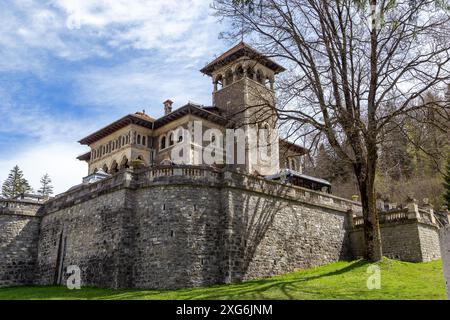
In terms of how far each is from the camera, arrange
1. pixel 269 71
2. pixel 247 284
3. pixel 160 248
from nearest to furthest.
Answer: pixel 247 284 → pixel 160 248 → pixel 269 71

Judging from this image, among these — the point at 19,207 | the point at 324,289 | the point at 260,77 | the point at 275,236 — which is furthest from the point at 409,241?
the point at 19,207

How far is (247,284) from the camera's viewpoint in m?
19.7

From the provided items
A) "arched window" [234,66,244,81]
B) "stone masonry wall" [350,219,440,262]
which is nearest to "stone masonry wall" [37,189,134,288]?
"stone masonry wall" [350,219,440,262]

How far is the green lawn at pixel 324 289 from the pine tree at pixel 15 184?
4948cm

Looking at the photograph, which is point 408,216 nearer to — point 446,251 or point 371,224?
point 371,224

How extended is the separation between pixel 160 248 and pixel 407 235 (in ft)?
44.7

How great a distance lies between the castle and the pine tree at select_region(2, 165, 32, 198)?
41.8 m

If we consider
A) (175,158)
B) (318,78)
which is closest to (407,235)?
(318,78)

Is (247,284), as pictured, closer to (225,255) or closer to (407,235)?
(225,255)

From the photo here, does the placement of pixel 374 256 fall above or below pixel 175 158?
below

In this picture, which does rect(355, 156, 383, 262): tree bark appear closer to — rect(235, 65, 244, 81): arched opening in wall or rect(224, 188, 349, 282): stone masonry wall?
rect(224, 188, 349, 282): stone masonry wall

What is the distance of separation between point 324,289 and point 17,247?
66.7 ft

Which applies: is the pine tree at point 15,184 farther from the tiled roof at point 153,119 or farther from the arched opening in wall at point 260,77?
the arched opening in wall at point 260,77
